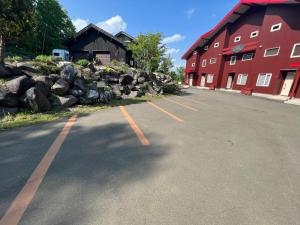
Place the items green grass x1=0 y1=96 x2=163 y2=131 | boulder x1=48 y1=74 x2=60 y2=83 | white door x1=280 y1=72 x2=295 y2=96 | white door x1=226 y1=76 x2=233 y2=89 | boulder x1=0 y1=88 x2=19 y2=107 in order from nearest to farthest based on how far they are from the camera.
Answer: green grass x1=0 y1=96 x2=163 y2=131, boulder x1=0 y1=88 x2=19 y2=107, boulder x1=48 y1=74 x2=60 y2=83, white door x1=280 y1=72 x2=295 y2=96, white door x1=226 y1=76 x2=233 y2=89

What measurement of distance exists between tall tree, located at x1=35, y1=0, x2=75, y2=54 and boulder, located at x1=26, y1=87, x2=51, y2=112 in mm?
18221

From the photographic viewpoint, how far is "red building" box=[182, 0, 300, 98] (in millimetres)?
13523

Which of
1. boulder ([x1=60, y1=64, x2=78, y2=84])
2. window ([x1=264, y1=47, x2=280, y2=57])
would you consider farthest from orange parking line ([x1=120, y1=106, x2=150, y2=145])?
window ([x1=264, y1=47, x2=280, y2=57])

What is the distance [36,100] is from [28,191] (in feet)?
15.3

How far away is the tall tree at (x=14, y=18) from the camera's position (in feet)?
22.1

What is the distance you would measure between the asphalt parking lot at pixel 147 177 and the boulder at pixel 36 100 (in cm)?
156

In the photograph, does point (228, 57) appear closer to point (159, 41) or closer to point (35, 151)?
point (159, 41)

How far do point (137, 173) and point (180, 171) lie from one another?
739mm

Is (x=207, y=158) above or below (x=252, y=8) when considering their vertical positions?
below

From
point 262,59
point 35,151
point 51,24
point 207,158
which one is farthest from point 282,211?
point 51,24

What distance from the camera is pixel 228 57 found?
21.1 m

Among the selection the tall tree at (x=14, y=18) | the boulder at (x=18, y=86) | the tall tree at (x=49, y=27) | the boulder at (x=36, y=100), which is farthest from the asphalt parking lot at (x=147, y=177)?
the tall tree at (x=49, y=27)

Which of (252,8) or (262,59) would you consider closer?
(262,59)

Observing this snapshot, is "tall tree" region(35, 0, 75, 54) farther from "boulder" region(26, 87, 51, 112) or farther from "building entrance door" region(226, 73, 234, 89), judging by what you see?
"building entrance door" region(226, 73, 234, 89)
